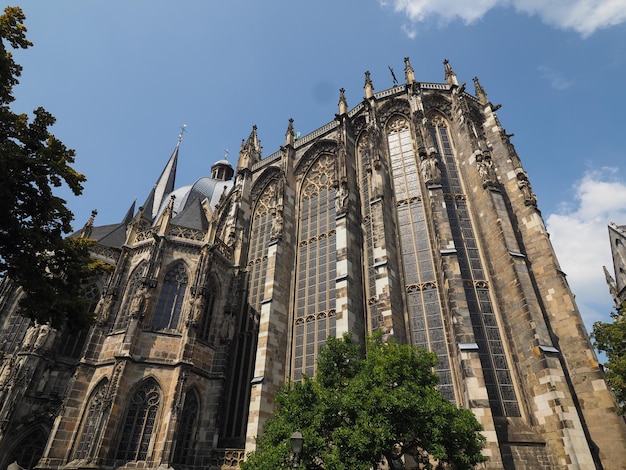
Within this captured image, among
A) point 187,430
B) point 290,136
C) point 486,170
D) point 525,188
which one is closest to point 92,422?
point 187,430

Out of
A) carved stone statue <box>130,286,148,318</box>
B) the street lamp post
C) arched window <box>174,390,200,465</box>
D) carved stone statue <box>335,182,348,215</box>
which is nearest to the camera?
the street lamp post

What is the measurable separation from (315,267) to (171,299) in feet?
22.9

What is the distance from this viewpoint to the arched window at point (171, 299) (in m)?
16.8

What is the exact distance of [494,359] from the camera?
13.3 m

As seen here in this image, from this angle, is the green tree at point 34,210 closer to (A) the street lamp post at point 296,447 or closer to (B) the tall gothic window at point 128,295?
(A) the street lamp post at point 296,447

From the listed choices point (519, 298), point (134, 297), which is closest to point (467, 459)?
point (519, 298)

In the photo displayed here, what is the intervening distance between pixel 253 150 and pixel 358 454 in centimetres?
2254

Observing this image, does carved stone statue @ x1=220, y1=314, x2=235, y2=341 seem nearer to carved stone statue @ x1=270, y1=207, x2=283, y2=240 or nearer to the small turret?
carved stone statue @ x1=270, y1=207, x2=283, y2=240

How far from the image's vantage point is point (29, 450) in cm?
1611

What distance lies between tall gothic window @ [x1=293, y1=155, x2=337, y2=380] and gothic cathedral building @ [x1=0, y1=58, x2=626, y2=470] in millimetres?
80

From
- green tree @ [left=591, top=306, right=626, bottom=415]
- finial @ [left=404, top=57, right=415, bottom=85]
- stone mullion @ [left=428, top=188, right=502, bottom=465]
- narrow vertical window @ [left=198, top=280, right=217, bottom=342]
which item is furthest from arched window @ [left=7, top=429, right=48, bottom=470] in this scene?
finial @ [left=404, top=57, right=415, bottom=85]

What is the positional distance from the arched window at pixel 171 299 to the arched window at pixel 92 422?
3076 mm

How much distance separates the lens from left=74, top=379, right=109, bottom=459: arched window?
13.6 meters

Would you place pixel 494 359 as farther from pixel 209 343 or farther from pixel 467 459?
pixel 209 343
